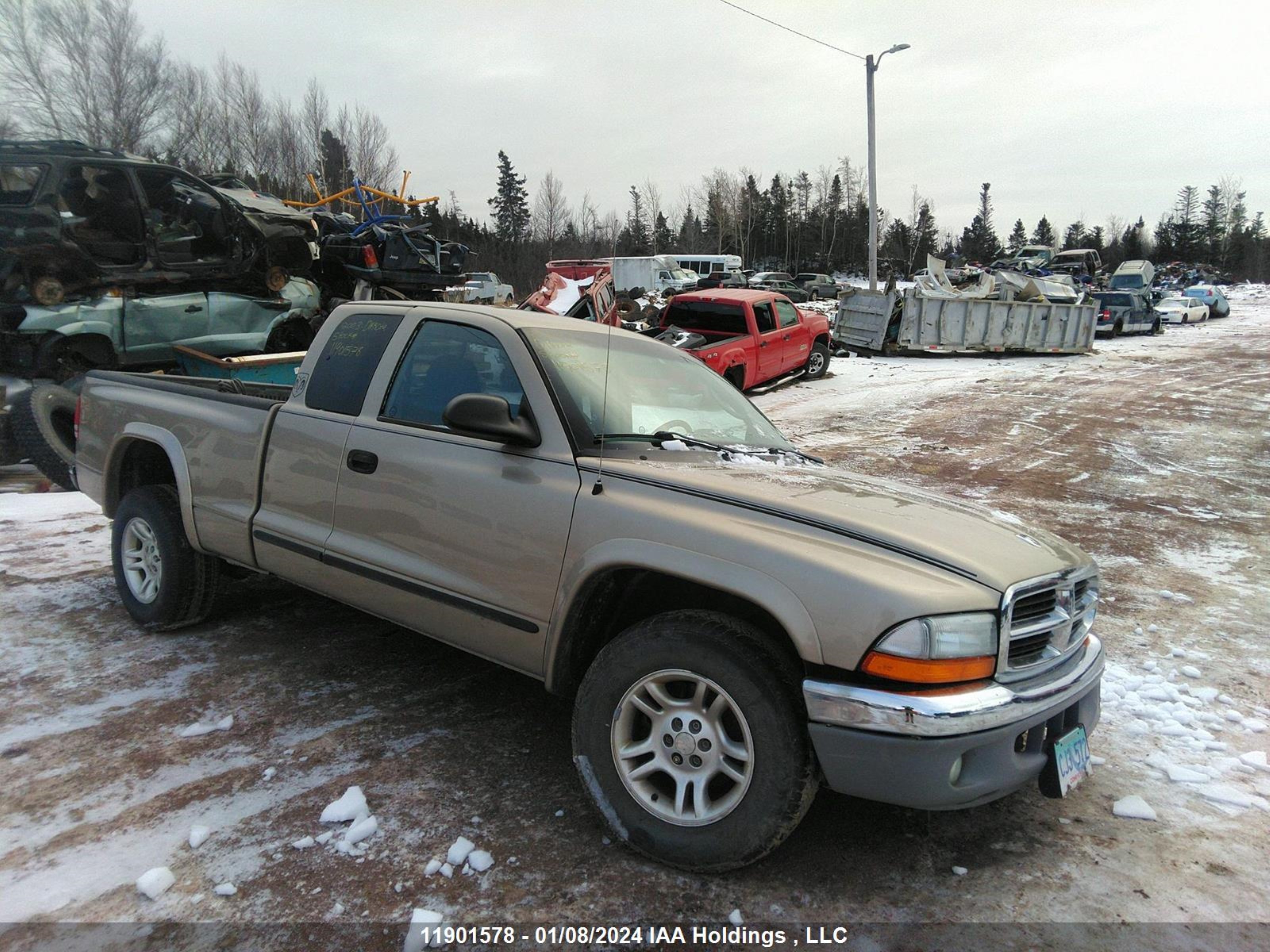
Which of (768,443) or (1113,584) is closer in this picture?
(768,443)

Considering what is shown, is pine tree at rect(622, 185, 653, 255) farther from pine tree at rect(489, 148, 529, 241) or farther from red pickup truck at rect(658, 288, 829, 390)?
red pickup truck at rect(658, 288, 829, 390)

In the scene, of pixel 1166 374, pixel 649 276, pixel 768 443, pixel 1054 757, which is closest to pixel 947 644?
pixel 1054 757

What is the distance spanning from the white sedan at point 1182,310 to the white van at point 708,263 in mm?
20763

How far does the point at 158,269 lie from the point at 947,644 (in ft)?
31.1

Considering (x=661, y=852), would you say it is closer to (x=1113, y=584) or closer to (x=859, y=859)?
(x=859, y=859)

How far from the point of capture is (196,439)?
412 cm

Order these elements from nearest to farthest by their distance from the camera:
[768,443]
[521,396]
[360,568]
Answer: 1. [521,396]
2. [360,568]
3. [768,443]

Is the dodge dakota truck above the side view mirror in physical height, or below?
below

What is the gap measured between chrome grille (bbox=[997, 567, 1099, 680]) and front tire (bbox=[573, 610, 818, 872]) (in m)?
0.64

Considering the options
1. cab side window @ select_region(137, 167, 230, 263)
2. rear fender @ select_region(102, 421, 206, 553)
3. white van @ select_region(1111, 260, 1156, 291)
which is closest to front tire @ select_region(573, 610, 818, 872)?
rear fender @ select_region(102, 421, 206, 553)

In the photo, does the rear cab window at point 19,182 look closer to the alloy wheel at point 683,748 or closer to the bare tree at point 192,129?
the alloy wheel at point 683,748

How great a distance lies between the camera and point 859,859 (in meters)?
2.67

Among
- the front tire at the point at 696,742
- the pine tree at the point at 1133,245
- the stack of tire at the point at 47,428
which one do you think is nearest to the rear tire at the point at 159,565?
the stack of tire at the point at 47,428

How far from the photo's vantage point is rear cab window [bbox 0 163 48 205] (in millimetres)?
8133
